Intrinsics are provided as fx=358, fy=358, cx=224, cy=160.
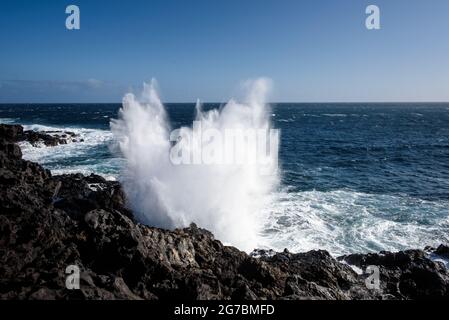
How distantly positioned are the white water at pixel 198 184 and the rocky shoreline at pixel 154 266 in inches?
159

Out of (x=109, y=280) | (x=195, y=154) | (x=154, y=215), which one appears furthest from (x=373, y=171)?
(x=109, y=280)

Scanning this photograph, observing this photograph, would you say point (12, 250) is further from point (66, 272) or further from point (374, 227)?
point (374, 227)

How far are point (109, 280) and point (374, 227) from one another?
15642mm

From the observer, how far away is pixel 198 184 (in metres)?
21.0

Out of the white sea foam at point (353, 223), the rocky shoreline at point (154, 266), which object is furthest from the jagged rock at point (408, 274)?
the white sea foam at point (353, 223)

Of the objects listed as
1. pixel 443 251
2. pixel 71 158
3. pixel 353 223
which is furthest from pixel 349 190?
pixel 71 158

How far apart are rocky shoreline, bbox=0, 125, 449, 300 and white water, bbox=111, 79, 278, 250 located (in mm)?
4030

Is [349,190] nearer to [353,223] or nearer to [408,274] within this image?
[353,223]

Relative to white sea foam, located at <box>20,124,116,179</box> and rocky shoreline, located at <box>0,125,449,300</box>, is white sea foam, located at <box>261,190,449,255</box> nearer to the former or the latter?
rocky shoreline, located at <box>0,125,449,300</box>

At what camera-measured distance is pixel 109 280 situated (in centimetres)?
818

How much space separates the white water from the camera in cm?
1878
